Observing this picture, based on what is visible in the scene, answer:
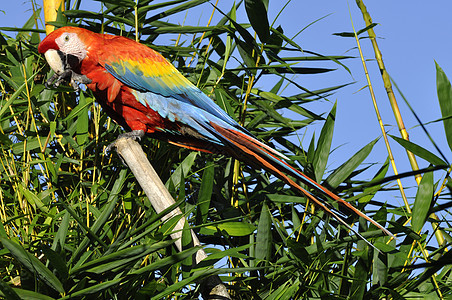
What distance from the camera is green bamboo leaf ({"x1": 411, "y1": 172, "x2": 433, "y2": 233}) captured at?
3.05 feet

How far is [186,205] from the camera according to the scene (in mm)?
1214

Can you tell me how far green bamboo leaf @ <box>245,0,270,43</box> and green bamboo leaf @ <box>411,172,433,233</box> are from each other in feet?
1.98

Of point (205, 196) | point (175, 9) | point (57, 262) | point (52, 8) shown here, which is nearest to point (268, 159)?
point (205, 196)

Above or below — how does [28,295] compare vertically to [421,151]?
above

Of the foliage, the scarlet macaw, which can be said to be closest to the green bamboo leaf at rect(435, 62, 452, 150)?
the foliage

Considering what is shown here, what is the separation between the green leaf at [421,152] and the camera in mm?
836

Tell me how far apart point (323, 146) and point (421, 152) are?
42cm

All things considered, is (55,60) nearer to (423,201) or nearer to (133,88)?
(133,88)

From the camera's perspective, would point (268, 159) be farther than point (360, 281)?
Yes

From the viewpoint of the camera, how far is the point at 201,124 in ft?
4.08

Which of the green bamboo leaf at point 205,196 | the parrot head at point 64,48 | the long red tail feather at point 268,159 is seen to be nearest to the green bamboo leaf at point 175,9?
the parrot head at point 64,48

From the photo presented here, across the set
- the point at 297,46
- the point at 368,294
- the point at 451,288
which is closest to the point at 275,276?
the point at 368,294

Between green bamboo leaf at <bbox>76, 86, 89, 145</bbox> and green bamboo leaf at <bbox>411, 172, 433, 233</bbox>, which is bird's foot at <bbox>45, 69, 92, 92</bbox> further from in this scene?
green bamboo leaf at <bbox>411, 172, 433, 233</bbox>

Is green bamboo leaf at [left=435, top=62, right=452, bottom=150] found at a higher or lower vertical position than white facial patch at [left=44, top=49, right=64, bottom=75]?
lower
